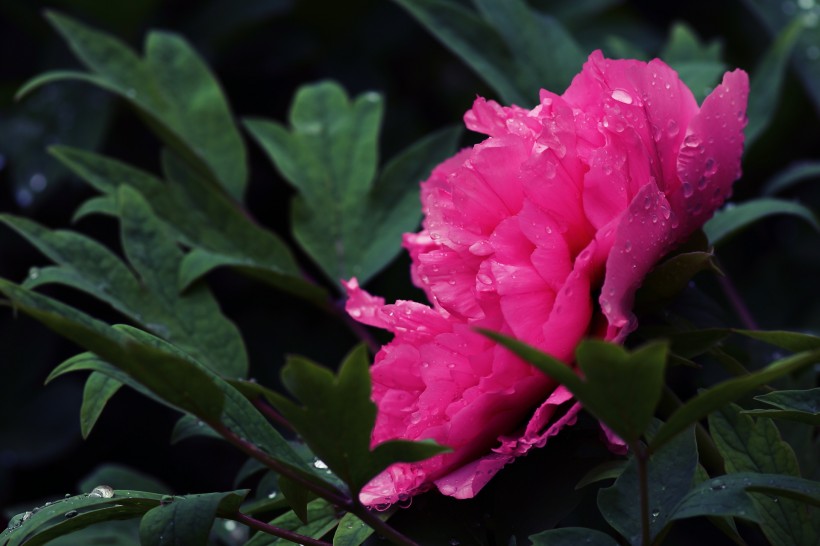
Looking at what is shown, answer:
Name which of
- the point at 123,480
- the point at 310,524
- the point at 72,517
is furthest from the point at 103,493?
the point at 123,480

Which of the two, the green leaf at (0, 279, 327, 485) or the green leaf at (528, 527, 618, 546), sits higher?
the green leaf at (0, 279, 327, 485)

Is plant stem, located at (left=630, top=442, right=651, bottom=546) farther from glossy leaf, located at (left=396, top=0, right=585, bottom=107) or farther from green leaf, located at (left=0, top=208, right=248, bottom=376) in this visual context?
glossy leaf, located at (left=396, top=0, right=585, bottom=107)

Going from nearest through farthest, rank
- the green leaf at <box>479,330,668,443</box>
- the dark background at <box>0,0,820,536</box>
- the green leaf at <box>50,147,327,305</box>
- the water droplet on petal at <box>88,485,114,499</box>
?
the green leaf at <box>479,330,668,443</box> → the water droplet on petal at <box>88,485,114,499</box> → the green leaf at <box>50,147,327,305</box> → the dark background at <box>0,0,820,536</box>

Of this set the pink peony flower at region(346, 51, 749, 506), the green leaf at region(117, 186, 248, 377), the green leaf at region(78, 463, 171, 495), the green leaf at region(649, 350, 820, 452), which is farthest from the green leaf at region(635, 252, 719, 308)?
the green leaf at region(78, 463, 171, 495)

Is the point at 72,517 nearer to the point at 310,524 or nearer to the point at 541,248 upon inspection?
the point at 310,524

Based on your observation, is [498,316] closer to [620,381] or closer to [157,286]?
[620,381]

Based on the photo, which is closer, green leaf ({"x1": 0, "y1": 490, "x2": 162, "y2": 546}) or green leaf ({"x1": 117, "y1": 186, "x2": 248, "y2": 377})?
green leaf ({"x1": 0, "y1": 490, "x2": 162, "y2": 546})
